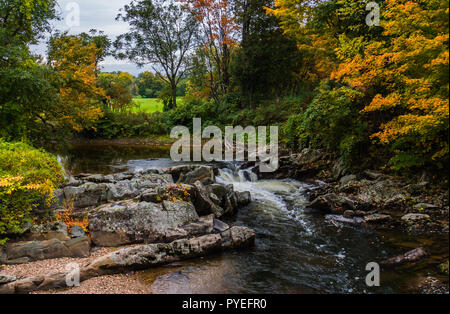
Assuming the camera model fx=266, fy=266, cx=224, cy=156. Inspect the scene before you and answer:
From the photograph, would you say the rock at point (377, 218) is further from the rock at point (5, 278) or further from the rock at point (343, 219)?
the rock at point (5, 278)

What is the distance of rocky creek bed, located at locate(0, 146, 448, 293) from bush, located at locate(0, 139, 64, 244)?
42 centimetres

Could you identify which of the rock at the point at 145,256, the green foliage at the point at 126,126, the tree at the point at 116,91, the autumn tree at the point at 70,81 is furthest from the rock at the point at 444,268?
the tree at the point at 116,91

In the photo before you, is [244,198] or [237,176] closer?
[244,198]

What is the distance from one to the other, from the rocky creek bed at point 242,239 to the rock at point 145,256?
0.02 metres

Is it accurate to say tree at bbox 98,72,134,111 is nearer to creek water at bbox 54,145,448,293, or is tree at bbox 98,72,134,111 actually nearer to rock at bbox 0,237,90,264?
A: creek water at bbox 54,145,448,293

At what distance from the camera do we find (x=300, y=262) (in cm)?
653

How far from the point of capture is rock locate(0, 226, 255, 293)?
5.15 meters

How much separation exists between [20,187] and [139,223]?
292 cm

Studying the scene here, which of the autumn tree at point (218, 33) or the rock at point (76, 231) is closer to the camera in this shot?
the rock at point (76, 231)

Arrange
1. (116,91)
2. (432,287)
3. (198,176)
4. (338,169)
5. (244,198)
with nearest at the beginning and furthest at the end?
1. (432,287)
2. (244,198)
3. (198,176)
4. (338,169)
5. (116,91)

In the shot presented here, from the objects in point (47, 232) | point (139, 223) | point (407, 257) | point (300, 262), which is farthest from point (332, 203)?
point (47, 232)

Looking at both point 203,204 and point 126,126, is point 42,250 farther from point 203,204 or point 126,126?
point 126,126

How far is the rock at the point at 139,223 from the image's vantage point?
23.3 ft

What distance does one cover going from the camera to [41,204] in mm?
7508
